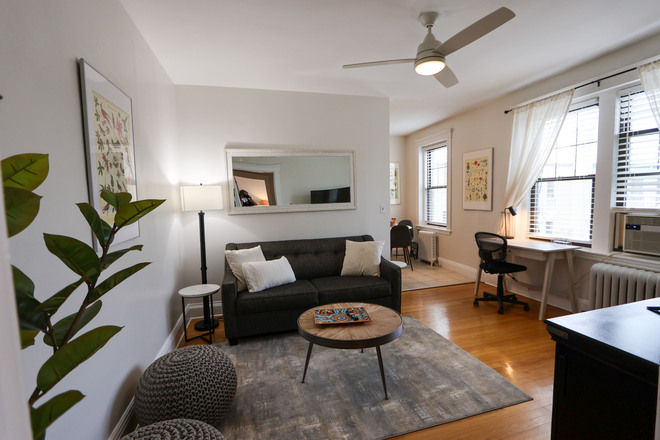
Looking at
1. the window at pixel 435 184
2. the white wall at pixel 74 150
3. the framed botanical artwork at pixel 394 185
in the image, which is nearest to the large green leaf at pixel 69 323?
the white wall at pixel 74 150

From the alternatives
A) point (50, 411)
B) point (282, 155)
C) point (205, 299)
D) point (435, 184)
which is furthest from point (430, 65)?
point (435, 184)

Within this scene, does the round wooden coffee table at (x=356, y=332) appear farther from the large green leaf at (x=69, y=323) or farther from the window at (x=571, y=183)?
the window at (x=571, y=183)

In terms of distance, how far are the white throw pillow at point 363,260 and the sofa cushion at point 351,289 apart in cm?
16

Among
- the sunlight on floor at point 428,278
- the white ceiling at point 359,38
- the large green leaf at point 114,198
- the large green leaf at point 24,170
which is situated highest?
the white ceiling at point 359,38

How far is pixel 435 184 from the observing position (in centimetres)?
603

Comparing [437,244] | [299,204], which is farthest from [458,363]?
[437,244]

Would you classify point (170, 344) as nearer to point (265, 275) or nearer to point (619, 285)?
point (265, 275)

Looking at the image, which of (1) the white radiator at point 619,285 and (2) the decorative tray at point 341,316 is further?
(1) the white radiator at point 619,285

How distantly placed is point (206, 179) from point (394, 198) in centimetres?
433

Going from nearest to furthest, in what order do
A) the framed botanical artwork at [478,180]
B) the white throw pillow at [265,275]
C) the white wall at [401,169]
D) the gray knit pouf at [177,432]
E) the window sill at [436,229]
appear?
the gray knit pouf at [177,432] → the white throw pillow at [265,275] → the framed botanical artwork at [478,180] → the window sill at [436,229] → the white wall at [401,169]

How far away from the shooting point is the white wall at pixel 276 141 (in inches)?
140

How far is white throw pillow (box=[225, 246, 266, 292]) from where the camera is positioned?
123 inches

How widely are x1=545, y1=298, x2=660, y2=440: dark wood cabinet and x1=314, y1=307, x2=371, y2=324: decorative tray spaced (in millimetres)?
1187

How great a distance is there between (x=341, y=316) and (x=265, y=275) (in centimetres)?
105
